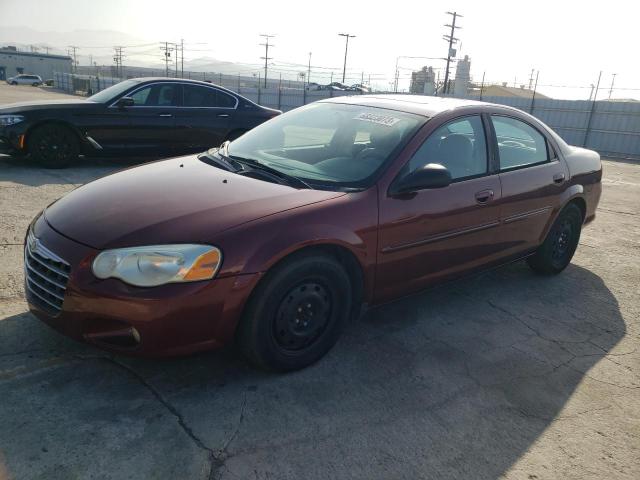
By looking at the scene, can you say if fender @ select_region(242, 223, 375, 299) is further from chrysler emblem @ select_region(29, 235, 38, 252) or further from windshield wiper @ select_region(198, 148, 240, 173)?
chrysler emblem @ select_region(29, 235, 38, 252)

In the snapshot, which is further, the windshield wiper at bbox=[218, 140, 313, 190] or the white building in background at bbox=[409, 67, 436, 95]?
the white building in background at bbox=[409, 67, 436, 95]

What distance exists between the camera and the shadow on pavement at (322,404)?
2.21 meters

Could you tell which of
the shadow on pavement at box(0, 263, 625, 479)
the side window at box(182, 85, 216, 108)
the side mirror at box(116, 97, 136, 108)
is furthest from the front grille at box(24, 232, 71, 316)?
the side window at box(182, 85, 216, 108)

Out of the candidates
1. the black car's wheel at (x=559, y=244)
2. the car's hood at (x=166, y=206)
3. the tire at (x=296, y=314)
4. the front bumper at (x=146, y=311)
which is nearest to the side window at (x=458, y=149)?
the car's hood at (x=166, y=206)

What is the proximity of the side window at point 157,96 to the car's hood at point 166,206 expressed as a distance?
531cm

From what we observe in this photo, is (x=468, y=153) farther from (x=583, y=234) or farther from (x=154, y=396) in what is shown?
(x=583, y=234)

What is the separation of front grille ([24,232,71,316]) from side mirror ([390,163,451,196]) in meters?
1.86

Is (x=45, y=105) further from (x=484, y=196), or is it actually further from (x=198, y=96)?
(x=484, y=196)

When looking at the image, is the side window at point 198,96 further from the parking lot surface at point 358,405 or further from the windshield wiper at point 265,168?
the parking lot surface at point 358,405

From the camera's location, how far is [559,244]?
4.70 metres

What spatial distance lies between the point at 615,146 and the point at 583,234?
593 inches

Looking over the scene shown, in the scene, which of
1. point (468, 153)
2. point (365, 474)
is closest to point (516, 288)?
point (468, 153)

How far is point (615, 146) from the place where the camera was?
62.0ft

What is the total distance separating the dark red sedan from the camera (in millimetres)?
2420
